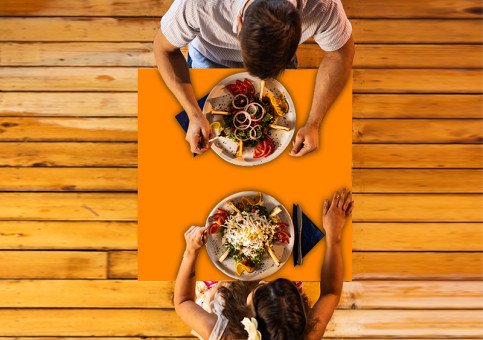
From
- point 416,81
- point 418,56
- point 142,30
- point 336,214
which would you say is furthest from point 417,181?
point 142,30

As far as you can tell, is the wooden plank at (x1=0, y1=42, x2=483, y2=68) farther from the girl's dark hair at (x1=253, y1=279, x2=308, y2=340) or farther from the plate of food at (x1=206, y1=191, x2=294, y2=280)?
the girl's dark hair at (x1=253, y1=279, x2=308, y2=340)

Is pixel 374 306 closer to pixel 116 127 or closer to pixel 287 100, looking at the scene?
pixel 287 100

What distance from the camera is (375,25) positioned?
246 centimetres

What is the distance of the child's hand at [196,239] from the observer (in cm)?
152

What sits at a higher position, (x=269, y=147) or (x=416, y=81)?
(x=416, y=81)

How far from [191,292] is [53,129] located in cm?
155

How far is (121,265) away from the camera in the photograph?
2.42 m

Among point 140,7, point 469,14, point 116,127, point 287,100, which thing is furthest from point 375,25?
point 116,127

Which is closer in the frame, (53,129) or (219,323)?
(219,323)

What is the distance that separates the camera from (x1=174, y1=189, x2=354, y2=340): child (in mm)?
1418

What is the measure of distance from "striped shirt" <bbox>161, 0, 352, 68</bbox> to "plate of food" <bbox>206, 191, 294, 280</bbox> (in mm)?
689

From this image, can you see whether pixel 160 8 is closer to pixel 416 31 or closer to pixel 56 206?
pixel 56 206

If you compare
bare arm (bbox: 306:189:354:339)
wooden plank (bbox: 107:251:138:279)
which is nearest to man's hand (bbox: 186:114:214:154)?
bare arm (bbox: 306:189:354:339)

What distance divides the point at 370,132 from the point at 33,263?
2452mm
